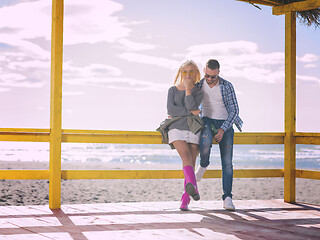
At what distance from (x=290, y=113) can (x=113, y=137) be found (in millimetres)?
2065

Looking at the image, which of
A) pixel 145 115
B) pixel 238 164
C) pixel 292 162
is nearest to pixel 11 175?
pixel 292 162

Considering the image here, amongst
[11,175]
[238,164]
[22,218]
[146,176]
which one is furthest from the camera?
[238,164]

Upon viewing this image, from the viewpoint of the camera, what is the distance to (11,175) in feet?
14.8

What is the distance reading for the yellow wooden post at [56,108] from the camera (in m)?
4.61

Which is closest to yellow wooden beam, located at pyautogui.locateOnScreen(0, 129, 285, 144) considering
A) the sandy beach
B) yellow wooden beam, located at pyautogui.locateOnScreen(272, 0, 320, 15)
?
yellow wooden beam, located at pyautogui.locateOnScreen(272, 0, 320, 15)

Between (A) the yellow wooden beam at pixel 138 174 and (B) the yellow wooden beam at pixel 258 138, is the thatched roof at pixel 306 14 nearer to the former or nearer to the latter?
(B) the yellow wooden beam at pixel 258 138

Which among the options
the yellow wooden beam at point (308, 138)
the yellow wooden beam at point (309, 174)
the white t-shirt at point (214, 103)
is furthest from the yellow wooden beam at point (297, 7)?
the yellow wooden beam at point (309, 174)

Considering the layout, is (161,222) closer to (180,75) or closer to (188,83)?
(188,83)

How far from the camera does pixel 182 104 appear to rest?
15.0 ft

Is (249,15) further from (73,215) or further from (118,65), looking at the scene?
(73,215)

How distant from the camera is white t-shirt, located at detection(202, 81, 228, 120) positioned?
4.68 m

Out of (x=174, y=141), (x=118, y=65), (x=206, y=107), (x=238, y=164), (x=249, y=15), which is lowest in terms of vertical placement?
(x=238, y=164)

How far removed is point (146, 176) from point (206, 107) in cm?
94

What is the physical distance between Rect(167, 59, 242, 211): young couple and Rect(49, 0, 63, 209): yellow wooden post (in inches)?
42.0
